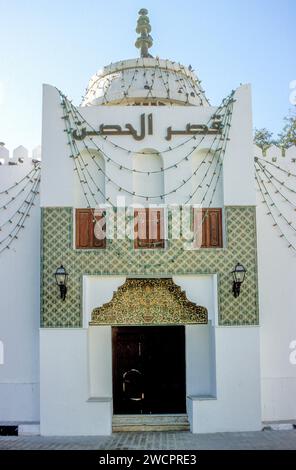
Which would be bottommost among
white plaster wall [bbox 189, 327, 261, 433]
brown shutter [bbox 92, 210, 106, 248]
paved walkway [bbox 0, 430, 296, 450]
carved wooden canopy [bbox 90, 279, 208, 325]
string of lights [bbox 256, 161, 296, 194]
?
paved walkway [bbox 0, 430, 296, 450]

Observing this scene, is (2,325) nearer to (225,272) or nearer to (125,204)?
(125,204)

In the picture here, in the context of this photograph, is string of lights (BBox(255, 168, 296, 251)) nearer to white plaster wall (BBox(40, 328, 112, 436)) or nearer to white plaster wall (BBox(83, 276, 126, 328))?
white plaster wall (BBox(83, 276, 126, 328))

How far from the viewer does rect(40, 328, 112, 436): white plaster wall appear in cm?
912

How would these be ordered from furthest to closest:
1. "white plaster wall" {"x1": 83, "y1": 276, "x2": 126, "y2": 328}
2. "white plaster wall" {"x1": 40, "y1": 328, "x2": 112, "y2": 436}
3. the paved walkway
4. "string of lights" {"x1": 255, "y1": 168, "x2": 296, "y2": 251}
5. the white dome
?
the white dome → "string of lights" {"x1": 255, "y1": 168, "x2": 296, "y2": 251} → "white plaster wall" {"x1": 83, "y1": 276, "x2": 126, "y2": 328} → "white plaster wall" {"x1": 40, "y1": 328, "x2": 112, "y2": 436} → the paved walkway

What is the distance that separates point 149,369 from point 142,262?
7.60ft

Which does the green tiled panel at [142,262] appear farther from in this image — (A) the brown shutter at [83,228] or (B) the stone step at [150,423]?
(B) the stone step at [150,423]

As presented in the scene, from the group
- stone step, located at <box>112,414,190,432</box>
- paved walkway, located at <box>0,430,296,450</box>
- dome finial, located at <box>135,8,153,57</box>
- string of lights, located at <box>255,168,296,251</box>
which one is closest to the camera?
paved walkway, located at <box>0,430,296,450</box>

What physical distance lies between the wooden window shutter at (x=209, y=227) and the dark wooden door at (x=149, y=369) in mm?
1886

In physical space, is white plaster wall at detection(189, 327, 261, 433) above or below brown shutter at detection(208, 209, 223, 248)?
below

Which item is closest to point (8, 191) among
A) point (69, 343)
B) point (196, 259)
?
point (69, 343)

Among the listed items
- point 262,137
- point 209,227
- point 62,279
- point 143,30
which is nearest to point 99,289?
point 62,279

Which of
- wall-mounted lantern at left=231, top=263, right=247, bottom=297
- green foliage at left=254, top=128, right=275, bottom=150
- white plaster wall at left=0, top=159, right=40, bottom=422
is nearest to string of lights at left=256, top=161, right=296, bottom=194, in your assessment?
wall-mounted lantern at left=231, top=263, right=247, bottom=297

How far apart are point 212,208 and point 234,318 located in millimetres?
2047

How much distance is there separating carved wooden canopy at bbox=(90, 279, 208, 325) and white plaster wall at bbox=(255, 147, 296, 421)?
1.39m
